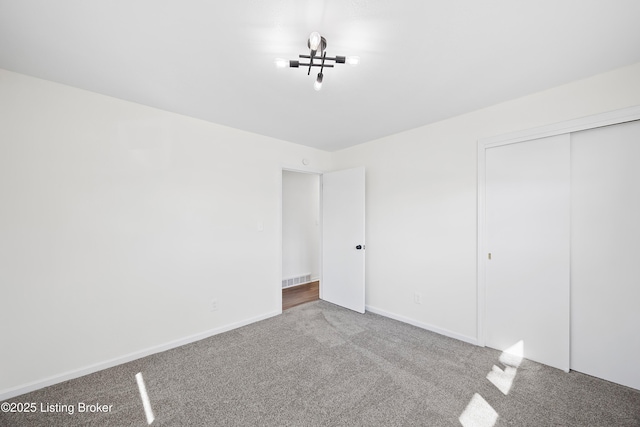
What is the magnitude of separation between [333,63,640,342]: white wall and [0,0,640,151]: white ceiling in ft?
0.63

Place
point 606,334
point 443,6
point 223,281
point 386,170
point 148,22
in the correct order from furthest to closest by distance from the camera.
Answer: point 386,170, point 223,281, point 606,334, point 148,22, point 443,6

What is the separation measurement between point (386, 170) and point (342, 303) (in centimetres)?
206

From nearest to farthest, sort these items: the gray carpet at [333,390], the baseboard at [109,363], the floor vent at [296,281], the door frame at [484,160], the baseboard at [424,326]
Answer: the gray carpet at [333,390] → the baseboard at [109,363] → the door frame at [484,160] → the baseboard at [424,326] → the floor vent at [296,281]

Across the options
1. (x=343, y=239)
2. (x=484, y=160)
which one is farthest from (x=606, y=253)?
(x=343, y=239)

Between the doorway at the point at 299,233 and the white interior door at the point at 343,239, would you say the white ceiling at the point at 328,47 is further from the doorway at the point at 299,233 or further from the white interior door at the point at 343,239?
the doorway at the point at 299,233

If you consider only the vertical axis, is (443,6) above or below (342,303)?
above

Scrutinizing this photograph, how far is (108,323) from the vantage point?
2232 millimetres

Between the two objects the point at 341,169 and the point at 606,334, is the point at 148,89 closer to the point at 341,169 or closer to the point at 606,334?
the point at 341,169

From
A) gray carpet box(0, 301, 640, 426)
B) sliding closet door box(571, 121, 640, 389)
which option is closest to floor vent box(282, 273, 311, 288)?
gray carpet box(0, 301, 640, 426)

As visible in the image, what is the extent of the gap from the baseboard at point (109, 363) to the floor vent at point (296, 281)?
5.39 feet

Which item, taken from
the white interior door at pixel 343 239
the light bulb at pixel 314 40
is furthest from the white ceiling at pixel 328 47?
the white interior door at pixel 343 239

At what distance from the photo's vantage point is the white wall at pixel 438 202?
7.13 feet

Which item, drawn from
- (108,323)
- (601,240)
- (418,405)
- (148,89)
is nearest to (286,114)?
(148,89)

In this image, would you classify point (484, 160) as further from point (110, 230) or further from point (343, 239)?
point (110, 230)
